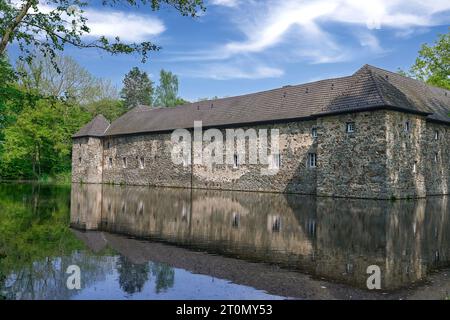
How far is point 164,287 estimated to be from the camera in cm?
554

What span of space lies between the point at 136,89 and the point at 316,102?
165 feet

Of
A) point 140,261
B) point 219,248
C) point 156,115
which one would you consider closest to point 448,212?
point 219,248

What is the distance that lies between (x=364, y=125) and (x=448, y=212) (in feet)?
22.7

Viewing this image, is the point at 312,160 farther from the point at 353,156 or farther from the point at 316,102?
the point at 316,102

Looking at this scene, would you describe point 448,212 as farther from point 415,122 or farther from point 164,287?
point 164,287

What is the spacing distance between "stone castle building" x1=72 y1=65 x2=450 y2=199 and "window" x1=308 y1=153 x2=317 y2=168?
0.06 metres

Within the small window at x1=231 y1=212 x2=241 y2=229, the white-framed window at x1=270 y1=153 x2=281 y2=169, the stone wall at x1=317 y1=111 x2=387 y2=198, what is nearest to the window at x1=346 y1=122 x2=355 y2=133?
the stone wall at x1=317 y1=111 x2=387 y2=198

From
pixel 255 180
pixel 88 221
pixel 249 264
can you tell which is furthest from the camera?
pixel 255 180

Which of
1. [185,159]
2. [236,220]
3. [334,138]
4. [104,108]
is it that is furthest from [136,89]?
[236,220]

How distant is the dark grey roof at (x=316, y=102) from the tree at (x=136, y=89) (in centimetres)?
3270

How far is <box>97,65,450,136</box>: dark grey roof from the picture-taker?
69.8ft

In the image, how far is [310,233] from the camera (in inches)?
387

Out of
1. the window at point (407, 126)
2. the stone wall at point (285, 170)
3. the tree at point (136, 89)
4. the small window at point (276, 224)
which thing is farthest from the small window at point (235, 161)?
the tree at point (136, 89)

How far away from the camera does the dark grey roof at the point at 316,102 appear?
21.3m
